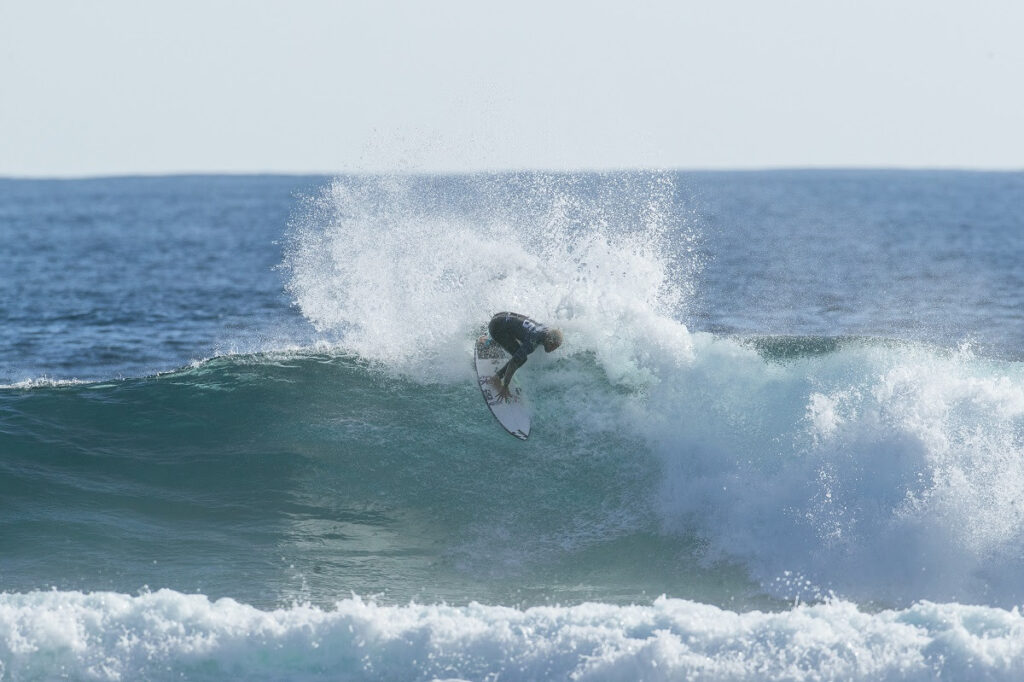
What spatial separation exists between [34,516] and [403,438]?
14.4 feet

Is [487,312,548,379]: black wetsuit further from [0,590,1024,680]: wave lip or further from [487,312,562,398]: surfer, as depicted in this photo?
[0,590,1024,680]: wave lip

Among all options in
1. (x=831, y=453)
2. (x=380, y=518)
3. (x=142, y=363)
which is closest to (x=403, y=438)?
(x=380, y=518)

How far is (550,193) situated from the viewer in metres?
17.3

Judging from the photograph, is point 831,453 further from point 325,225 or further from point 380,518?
point 325,225

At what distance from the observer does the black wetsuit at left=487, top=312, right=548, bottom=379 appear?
13086 mm

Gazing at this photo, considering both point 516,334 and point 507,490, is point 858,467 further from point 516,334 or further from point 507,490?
point 516,334

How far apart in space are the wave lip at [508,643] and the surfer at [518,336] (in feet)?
13.7

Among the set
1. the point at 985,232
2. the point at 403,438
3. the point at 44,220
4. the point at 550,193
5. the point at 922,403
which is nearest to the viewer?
the point at 922,403

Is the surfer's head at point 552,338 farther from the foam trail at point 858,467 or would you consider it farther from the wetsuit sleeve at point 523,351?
the foam trail at point 858,467

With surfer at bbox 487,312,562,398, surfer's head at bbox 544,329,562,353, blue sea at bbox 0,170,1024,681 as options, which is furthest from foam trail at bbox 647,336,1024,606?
surfer at bbox 487,312,562,398

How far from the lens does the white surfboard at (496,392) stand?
13727mm

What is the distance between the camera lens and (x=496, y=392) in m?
13.9

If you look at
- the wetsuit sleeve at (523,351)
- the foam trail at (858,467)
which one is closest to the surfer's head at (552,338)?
the wetsuit sleeve at (523,351)

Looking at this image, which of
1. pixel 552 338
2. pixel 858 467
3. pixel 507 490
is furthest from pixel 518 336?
pixel 858 467
